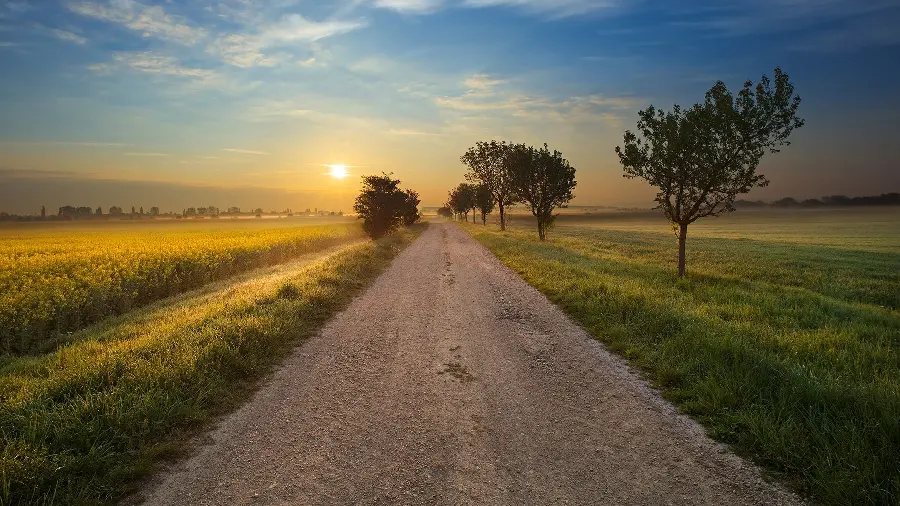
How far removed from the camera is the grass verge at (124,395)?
15.4 feet

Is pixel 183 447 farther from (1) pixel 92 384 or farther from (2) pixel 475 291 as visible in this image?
(2) pixel 475 291

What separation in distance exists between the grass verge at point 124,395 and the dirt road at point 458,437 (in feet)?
1.74

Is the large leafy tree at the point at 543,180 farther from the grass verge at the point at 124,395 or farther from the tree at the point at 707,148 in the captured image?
the grass verge at the point at 124,395

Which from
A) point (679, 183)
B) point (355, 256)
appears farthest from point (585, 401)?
point (355, 256)

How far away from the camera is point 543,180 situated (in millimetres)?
45688

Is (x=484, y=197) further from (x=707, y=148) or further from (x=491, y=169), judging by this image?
(x=707, y=148)

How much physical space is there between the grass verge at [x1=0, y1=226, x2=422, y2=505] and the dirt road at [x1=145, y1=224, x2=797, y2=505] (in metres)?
0.53

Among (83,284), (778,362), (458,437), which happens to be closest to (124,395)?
(458,437)

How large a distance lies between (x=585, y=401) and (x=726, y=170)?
17.1m

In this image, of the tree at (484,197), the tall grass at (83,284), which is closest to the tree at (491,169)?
the tree at (484,197)

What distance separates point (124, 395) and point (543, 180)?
4279 cm

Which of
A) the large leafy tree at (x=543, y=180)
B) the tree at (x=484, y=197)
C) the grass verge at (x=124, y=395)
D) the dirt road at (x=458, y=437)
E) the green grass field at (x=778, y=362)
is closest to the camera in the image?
the dirt road at (x=458, y=437)

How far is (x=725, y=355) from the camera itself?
8.36 meters

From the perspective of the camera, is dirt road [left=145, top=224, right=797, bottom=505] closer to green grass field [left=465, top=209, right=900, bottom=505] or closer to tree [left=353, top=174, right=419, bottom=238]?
green grass field [left=465, top=209, right=900, bottom=505]
